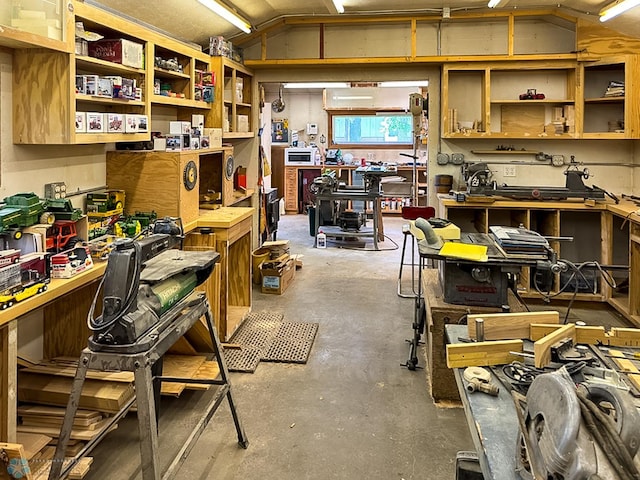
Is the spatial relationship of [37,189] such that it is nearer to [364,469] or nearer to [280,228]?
[364,469]

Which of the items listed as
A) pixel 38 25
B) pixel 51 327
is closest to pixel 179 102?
pixel 38 25

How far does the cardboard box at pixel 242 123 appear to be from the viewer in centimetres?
555

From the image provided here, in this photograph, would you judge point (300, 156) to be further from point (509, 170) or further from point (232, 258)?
point (232, 258)

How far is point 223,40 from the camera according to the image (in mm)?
4965

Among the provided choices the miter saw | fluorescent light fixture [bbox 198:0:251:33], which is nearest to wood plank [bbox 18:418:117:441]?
the miter saw

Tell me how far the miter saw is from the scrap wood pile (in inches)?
21.9

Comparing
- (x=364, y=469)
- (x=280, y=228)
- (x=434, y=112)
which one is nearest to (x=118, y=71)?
(x=364, y=469)

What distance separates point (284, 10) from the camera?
541 centimetres

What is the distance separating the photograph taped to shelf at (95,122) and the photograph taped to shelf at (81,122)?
28 mm

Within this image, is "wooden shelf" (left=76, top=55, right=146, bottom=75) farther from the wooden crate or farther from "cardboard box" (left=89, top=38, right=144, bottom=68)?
the wooden crate

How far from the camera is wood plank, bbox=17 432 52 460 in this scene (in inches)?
82.8

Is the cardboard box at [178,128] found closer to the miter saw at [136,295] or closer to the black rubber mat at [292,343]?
the black rubber mat at [292,343]

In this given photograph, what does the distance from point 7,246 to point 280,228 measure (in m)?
6.90

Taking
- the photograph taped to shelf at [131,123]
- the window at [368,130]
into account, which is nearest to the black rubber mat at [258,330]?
the photograph taped to shelf at [131,123]
